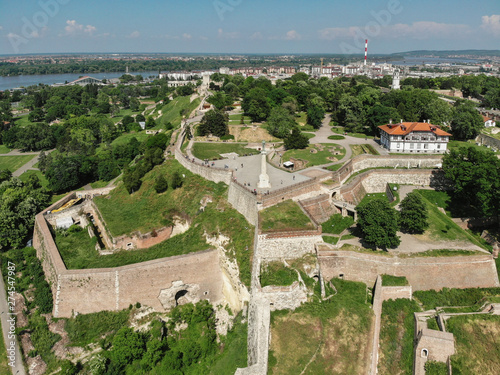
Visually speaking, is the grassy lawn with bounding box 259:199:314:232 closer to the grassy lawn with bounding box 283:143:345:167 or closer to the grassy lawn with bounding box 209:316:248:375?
the grassy lawn with bounding box 209:316:248:375

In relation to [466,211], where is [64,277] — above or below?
below

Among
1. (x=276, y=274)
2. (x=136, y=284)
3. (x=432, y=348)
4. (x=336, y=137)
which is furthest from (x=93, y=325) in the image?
(x=336, y=137)

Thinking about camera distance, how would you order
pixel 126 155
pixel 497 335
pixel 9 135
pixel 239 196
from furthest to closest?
pixel 9 135 < pixel 126 155 < pixel 239 196 < pixel 497 335

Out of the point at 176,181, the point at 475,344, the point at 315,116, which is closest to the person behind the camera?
the point at 475,344

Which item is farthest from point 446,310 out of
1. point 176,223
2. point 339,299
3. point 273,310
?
point 176,223

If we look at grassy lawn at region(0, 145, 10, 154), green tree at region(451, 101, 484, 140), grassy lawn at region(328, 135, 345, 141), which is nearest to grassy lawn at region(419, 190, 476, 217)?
green tree at region(451, 101, 484, 140)

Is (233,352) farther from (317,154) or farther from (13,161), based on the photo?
(13,161)

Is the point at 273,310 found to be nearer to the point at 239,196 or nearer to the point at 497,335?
the point at 239,196
